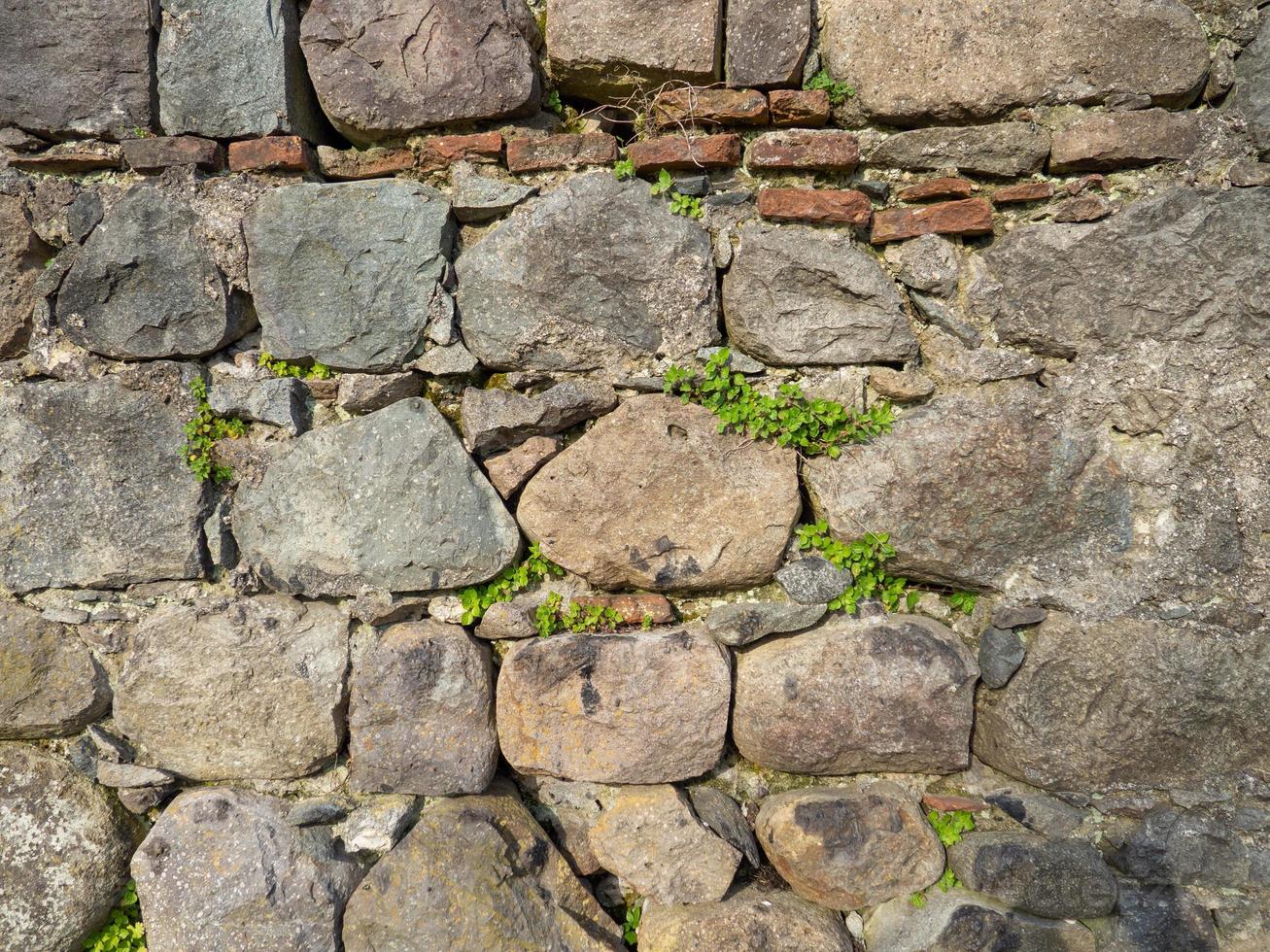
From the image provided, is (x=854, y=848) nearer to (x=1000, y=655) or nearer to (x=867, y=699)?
(x=867, y=699)

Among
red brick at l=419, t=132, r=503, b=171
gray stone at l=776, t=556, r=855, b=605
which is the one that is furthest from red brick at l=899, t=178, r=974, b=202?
red brick at l=419, t=132, r=503, b=171

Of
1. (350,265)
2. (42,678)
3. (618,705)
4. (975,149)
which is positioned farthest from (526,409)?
(42,678)

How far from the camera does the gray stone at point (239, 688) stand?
2.04m

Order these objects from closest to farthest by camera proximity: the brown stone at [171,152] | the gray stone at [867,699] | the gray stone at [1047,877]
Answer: the gray stone at [1047,877] → the gray stone at [867,699] → the brown stone at [171,152]

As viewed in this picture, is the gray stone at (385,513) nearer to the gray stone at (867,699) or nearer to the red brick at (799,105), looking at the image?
the gray stone at (867,699)

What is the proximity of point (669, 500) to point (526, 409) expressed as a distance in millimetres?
479

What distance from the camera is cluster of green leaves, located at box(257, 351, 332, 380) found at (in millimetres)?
2115

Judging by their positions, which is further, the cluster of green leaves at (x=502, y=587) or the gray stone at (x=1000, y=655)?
the cluster of green leaves at (x=502, y=587)

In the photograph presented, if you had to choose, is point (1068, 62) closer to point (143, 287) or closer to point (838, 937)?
point (838, 937)

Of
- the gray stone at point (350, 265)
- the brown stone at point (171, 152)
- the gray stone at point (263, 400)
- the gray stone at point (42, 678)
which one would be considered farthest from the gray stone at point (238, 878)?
the brown stone at point (171, 152)

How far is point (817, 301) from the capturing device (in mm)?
2004

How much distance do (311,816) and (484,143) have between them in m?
1.95

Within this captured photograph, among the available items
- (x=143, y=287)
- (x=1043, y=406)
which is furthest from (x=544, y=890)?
(x=143, y=287)

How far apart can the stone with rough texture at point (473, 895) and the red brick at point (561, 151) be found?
5.93 ft
